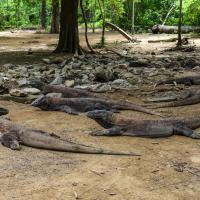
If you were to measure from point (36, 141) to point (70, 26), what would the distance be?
395 inches

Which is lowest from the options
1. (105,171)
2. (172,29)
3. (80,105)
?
(105,171)

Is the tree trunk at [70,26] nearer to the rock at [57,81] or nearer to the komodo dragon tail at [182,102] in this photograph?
the rock at [57,81]

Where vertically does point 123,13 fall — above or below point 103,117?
above

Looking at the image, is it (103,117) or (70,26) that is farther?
(70,26)

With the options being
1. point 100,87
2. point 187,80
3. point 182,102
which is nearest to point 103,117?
point 182,102

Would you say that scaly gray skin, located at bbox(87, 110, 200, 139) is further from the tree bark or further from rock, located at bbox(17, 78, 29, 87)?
the tree bark

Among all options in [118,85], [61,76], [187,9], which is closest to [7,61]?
[61,76]

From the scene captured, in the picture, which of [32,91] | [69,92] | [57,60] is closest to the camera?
[69,92]

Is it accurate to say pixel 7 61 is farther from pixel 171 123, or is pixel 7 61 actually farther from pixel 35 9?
pixel 35 9

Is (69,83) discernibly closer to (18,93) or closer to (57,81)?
(57,81)

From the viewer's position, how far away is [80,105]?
26.3 ft

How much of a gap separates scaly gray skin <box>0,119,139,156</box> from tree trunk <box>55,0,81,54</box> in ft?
31.1

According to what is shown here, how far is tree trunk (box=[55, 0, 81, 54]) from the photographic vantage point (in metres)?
15.6

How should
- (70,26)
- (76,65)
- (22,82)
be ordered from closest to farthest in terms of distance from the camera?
1. (22,82)
2. (76,65)
3. (70,26)
